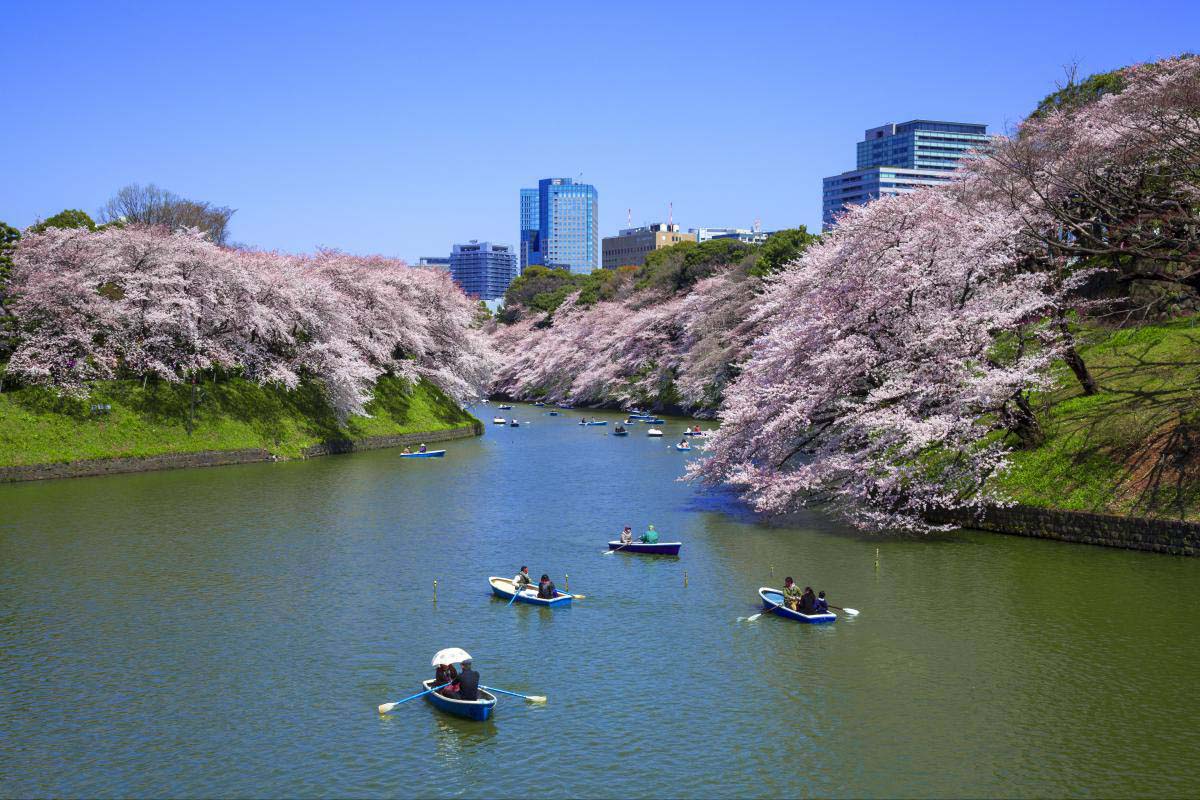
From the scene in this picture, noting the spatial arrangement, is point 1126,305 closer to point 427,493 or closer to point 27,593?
point 427,493

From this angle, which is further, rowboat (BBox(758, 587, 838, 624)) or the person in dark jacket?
rowboat (BBox(758, 587, 838, 624))

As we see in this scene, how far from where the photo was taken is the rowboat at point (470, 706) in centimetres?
2003

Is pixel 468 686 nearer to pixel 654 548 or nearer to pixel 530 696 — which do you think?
pixel 530 696

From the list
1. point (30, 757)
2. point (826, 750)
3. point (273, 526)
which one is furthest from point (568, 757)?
point (273, 526)

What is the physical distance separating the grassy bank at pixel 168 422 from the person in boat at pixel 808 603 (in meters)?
41.5

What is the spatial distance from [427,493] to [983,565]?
27.8 meters

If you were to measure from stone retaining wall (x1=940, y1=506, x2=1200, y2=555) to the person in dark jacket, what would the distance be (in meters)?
22.6

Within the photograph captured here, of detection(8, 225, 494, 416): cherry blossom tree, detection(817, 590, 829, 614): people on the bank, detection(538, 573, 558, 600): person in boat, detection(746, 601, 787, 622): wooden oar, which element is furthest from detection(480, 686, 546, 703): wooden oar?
detection(8, 225, 494, 416): cherry blossom tree

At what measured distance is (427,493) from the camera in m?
48.9

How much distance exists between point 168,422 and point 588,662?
1668 inches

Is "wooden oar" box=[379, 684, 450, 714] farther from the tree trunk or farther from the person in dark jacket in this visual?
the tree trunk

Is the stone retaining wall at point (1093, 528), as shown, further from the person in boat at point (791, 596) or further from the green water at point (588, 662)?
the person in boat at point (791, 596)

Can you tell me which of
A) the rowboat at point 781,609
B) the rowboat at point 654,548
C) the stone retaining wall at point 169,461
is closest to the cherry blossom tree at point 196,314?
the stone retaining wall at point 169,461

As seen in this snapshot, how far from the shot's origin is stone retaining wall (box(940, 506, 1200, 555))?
30.7m
